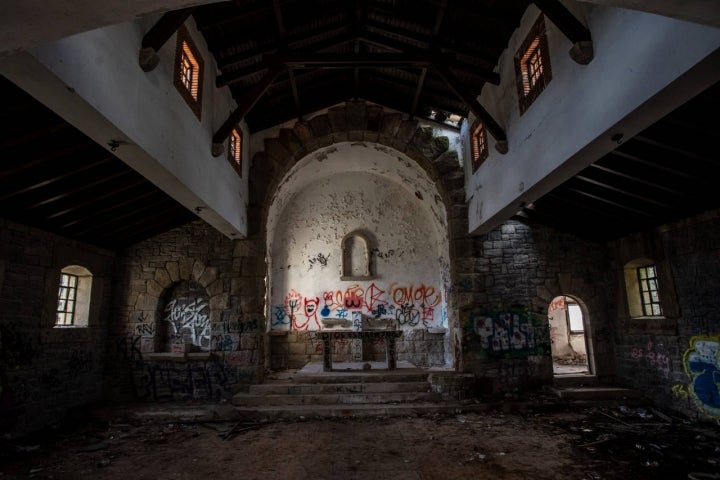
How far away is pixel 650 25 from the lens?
3.56m

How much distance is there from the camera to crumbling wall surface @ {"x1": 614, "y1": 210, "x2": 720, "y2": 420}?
630 centimetres

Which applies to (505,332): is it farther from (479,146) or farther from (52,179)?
(52,179)

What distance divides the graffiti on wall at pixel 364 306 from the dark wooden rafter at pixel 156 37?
26.3 ft

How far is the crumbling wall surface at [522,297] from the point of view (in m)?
8.60

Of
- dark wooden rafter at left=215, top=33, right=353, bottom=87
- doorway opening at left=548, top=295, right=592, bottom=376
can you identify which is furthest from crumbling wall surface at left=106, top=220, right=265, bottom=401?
doorway opening at left=548, top=295, right=592, bottom=376

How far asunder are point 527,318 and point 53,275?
881cm

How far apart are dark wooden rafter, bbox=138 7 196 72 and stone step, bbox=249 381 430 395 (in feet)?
19.7

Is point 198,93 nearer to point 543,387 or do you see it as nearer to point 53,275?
point 53,275

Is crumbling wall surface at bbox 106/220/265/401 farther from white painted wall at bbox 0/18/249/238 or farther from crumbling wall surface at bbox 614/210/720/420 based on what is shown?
crumbling wall surface at bbox 614/210/720/420

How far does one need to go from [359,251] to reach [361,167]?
2408mm

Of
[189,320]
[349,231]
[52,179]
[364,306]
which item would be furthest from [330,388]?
[52,179]

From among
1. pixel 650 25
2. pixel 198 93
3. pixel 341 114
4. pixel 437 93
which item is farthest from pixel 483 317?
pixel 198 93

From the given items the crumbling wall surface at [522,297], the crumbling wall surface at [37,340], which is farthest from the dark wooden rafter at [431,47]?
the crumbling wall surface at [37,340]

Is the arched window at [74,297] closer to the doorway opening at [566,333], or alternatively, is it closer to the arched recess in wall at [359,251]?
the arched recess in wall at [359,251]
